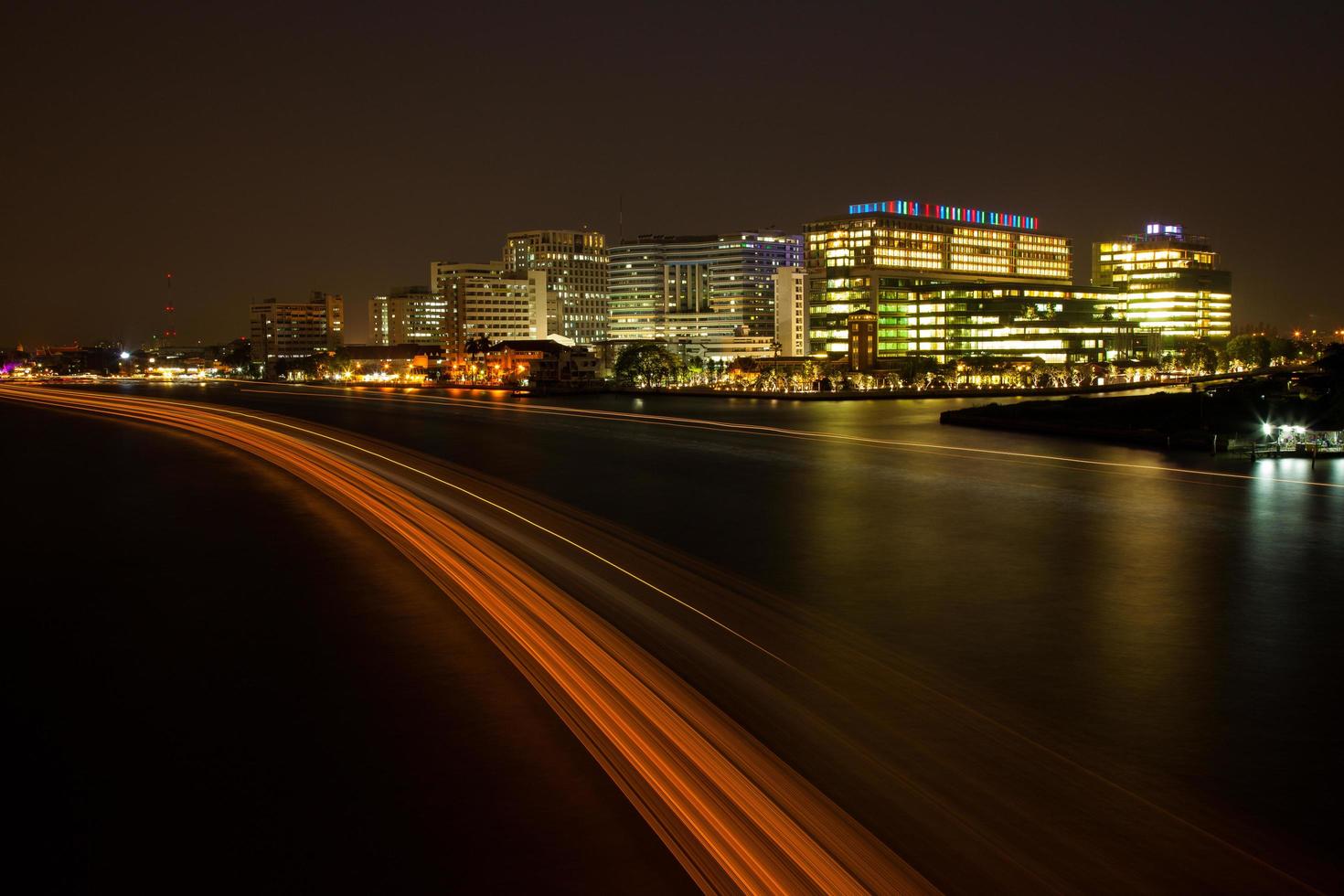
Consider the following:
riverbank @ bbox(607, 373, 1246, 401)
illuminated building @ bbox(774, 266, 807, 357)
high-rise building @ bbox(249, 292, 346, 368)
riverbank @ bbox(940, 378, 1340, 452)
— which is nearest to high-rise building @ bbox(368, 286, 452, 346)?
high-rise building @ bbox(249, 292, 346, 368)

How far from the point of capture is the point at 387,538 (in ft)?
46.8

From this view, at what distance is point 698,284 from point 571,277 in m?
21.6

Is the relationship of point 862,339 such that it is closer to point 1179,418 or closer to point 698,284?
point 1179,418

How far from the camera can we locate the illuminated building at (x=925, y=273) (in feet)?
350

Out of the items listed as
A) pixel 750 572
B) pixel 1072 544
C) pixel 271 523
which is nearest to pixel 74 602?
pixel 271 523

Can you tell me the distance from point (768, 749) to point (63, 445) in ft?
111

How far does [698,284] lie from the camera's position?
165 m

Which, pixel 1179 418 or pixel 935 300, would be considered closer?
pixel 1179 418

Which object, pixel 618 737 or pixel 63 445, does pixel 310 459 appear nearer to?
pixel 63 445

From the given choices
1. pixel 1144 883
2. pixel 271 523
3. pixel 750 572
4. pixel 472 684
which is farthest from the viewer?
pixel 271 523

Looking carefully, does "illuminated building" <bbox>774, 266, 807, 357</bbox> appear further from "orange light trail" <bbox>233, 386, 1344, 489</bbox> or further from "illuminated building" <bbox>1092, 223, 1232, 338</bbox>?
"orange light trail" <bbox>233, 386, 1344, 489</bbox>

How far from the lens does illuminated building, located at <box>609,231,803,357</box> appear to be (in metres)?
156

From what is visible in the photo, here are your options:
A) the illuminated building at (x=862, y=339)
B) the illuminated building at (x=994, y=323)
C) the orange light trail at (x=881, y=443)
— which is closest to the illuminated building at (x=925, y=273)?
the illuminated building at (x=994, y=323)

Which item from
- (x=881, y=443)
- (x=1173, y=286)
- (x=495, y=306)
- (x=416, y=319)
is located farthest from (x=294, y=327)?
(x=881, y=443)
